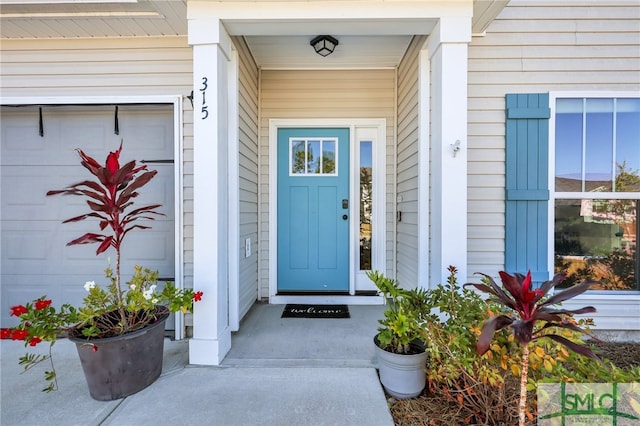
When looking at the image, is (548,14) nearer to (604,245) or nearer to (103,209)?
(604,245)

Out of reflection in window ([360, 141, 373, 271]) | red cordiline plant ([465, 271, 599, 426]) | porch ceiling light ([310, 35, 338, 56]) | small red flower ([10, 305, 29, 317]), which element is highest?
Answer: porch ceiling light ([310, 35, 338, 56])

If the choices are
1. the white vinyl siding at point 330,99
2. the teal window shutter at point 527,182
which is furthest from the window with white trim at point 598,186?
the white vinyl siding at point 330,99

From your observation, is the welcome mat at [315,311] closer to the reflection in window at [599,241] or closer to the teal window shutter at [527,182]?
the teal window shutter at [527,182]

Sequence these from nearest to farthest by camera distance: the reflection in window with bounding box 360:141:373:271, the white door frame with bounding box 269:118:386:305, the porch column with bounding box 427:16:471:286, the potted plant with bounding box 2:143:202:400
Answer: the potted plant with bounding box 2:143:202:400 < the porch column with bounding box 427:16:471:286 < the white door frame with bounding box 269:118:386:305 < the reflection in window with bounding box 360:141:373:271

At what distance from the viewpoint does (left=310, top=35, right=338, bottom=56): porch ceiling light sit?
2555 millimetres

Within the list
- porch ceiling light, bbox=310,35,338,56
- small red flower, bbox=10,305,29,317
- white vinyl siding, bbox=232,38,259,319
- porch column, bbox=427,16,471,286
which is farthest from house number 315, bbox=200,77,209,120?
porch column, bbox=427,16,471,286

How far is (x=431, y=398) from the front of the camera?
68.2 inches

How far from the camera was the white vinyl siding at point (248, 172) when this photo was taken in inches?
105

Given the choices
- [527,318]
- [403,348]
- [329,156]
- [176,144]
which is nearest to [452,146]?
[527,318]

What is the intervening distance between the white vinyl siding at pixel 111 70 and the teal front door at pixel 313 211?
42.5 inches

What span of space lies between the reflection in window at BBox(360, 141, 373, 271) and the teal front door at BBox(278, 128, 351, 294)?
0.17 m

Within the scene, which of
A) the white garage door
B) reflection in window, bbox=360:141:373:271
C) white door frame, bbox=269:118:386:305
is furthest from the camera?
reflection in window, bbox=360:141:373:271

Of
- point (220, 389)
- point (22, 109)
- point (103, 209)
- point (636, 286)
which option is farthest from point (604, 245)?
point (22, 109)

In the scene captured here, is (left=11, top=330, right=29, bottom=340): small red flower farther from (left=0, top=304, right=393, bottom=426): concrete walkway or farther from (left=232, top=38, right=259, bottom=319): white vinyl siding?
(left=232, top=38, right=259, bottom=319): white vinyl siding
